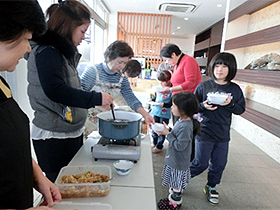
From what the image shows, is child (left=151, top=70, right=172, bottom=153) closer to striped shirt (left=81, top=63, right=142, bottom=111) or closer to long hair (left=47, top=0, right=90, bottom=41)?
striped shirt (left=81, top=63, right=142, bottom=111)

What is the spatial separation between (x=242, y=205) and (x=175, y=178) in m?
0.83

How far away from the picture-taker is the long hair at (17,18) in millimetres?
462

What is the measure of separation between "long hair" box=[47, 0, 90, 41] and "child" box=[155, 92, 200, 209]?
0.99 metres

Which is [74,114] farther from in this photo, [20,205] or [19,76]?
[19,76]

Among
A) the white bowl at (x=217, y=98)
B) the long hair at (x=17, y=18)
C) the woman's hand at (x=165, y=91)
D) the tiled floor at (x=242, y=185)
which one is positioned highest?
the long hair at (x=17, y=18)

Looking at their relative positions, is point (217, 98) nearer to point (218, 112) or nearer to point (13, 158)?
point (218, 112)

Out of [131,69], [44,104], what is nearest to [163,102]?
[131,69]

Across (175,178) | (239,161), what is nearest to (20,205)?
(175,178)

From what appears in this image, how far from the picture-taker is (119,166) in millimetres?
1043

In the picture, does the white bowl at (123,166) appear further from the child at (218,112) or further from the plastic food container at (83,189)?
the child at (218,112)

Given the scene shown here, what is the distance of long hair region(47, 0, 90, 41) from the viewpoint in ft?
3.27

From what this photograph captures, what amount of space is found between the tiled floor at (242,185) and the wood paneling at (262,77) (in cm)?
115

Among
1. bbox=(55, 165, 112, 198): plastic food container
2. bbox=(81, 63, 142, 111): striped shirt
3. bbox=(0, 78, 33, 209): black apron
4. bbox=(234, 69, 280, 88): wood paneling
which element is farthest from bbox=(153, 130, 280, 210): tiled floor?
bbox=(0, 78, 33, 209): black apron

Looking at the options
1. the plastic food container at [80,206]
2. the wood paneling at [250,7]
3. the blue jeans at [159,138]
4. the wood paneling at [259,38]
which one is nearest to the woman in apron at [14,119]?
the plastic food container at [80,206]
